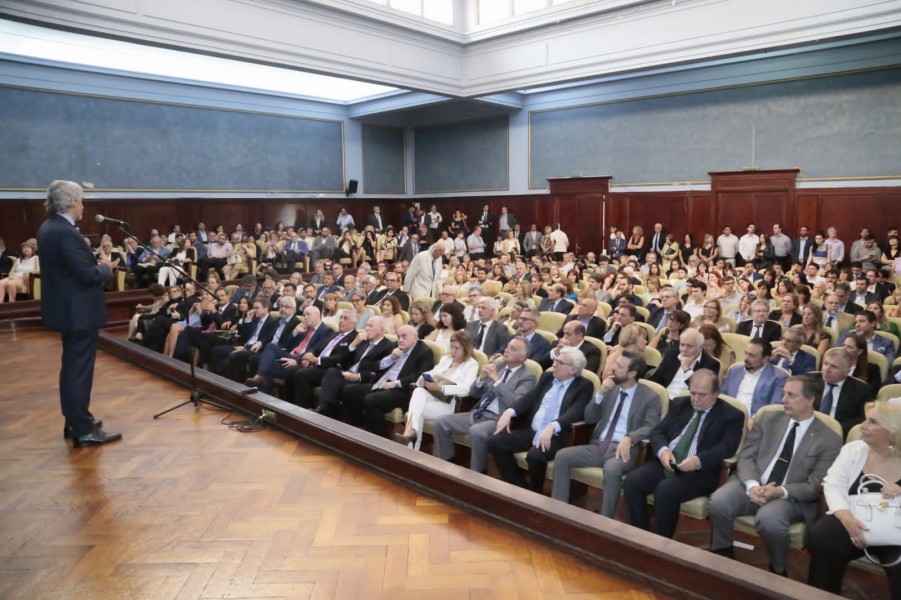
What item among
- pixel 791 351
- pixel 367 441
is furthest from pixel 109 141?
pixel 791 351

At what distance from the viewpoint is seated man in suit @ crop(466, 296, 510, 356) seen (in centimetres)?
507

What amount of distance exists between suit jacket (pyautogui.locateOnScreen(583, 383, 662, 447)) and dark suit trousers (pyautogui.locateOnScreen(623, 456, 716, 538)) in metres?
0.25

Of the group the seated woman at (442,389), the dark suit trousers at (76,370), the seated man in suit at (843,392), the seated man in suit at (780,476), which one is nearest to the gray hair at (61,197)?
the dark suit trousers at (76,370)

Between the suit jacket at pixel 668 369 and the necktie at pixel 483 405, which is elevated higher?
the suit jacket at pixel 668 369

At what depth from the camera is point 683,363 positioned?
13.3 feet

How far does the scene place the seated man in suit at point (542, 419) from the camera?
3365 mm

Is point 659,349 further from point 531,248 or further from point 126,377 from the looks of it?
point 531,248

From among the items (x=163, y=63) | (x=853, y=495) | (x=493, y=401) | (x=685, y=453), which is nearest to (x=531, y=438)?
(x=493, y=401)

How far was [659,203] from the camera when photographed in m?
12.4

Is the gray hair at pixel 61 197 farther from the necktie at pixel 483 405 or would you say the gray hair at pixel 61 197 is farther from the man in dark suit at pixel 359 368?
the necktie at pixel 483 405

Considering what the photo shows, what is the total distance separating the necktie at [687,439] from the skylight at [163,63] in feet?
31.9

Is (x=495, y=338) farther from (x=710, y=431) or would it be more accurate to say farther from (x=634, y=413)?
(x=710, y=431)

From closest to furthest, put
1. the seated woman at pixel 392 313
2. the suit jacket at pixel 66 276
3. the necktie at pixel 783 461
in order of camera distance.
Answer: the necktie at pixel 783 461 < the suit jacket at pixel 66 276 < the seated woman at pixel 392 313

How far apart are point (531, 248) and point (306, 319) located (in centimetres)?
846
